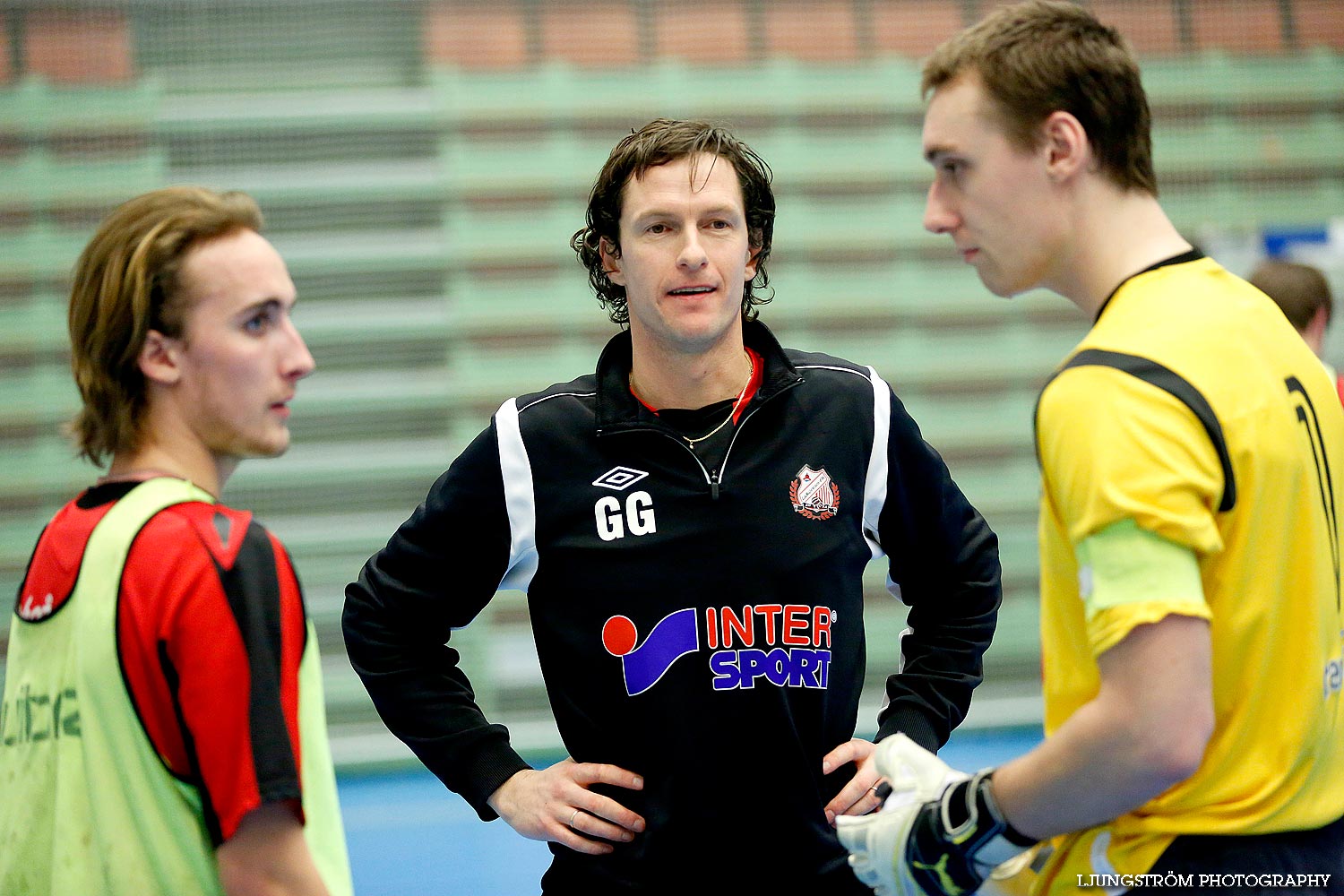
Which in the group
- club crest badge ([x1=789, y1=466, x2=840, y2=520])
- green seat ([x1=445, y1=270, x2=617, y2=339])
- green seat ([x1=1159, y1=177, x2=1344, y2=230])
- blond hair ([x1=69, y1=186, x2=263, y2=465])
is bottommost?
green seat ([x1=445, y1=270, x2=617, y2=339])

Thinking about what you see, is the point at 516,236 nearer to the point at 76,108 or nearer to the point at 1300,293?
the point at 76,108

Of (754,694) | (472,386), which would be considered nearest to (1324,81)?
(472,386)

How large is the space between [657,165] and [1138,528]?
149 cm

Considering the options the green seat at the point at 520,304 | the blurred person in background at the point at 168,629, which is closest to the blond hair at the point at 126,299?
the blurred person in background at the point at 168,629

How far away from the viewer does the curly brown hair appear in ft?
8.54

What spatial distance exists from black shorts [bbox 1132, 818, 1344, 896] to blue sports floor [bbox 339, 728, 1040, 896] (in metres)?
3.28

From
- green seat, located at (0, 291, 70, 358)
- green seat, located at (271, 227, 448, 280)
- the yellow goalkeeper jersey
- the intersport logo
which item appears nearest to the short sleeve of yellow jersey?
the yellow goalkeeper jersey

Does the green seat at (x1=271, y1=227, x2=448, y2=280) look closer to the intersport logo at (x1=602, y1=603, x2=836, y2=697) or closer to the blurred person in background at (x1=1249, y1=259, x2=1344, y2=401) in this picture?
the blurred person in background at (x1=1249, y1=259, x2=1344, y2=401)

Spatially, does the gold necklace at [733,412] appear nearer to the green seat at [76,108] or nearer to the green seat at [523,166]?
the green seat at [523,166]

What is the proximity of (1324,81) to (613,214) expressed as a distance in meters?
6.43

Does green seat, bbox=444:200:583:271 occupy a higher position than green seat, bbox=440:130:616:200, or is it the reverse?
green seat, bbox=440:130:616:200

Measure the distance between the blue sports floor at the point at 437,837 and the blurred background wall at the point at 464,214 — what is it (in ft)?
0.58

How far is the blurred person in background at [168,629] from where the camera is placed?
59.2 inches

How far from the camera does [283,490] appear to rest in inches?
264
